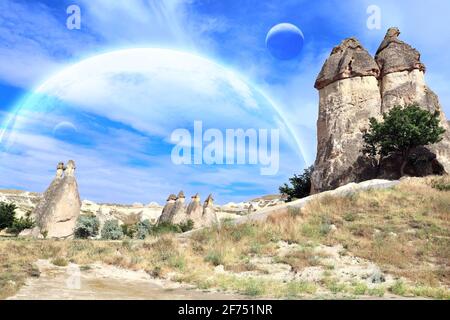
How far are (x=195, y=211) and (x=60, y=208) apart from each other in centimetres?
1600

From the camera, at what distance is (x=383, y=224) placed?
17188 mm

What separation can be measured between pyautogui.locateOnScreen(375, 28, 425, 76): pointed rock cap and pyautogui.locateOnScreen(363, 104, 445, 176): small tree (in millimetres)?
5819

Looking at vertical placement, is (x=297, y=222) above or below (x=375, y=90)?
below

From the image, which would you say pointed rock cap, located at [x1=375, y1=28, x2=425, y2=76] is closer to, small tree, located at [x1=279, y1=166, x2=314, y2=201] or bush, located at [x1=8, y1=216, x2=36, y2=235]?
small tree, located at [x1=279, y1=166, x2=314, y2=201]

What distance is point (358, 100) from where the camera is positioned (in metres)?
37.1

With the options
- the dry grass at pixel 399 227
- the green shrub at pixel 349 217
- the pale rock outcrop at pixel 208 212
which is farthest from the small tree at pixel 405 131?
the pale rock outcrop at pixel 208 212

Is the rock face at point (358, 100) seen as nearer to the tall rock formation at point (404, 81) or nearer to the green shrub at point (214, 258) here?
the tall rock formation at point (404, 81)

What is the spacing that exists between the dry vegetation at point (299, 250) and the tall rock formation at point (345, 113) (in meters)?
14.0

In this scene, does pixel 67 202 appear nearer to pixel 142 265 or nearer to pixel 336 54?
pixel 142 265

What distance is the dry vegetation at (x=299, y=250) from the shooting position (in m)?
10.5

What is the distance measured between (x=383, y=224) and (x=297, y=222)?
3.45 metres

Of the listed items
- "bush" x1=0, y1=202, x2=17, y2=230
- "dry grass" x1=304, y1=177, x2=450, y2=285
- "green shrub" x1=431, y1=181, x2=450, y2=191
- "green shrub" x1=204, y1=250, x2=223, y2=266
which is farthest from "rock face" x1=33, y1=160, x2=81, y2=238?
"green shrub" x1=431, y1=181, x2=450, y2=191

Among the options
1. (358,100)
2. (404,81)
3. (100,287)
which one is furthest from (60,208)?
(404,81)
